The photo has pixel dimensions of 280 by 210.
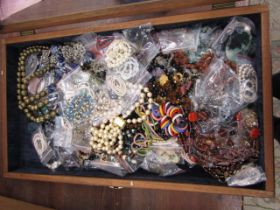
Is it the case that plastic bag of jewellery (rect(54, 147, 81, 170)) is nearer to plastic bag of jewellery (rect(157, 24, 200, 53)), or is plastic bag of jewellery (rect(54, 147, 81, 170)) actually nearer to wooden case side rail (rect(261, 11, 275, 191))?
plastic bag of jewellery (rect(157, 24, 200, 53))

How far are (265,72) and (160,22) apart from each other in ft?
0.99

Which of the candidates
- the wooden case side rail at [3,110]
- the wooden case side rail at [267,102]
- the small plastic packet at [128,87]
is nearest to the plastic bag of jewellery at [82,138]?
the small plastic packet at [128,87]

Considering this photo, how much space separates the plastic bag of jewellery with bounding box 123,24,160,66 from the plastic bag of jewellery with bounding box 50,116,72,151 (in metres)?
0.32

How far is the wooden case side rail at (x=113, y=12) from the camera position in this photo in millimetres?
781

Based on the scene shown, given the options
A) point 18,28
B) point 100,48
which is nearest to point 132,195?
point 100,48

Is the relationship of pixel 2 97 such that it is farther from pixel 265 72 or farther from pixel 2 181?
pixel 265 72

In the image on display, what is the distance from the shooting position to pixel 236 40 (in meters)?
0.76

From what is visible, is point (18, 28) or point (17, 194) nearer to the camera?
point (18, 28)

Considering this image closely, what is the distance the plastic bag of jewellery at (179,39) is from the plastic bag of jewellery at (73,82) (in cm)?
26

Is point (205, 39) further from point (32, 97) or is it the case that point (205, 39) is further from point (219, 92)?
point (32, 97)

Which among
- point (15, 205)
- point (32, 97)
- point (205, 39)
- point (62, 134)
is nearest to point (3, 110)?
point (32, 97)

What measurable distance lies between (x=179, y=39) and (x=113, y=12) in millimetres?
212

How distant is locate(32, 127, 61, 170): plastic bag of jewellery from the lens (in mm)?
940

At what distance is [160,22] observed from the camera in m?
0.77
